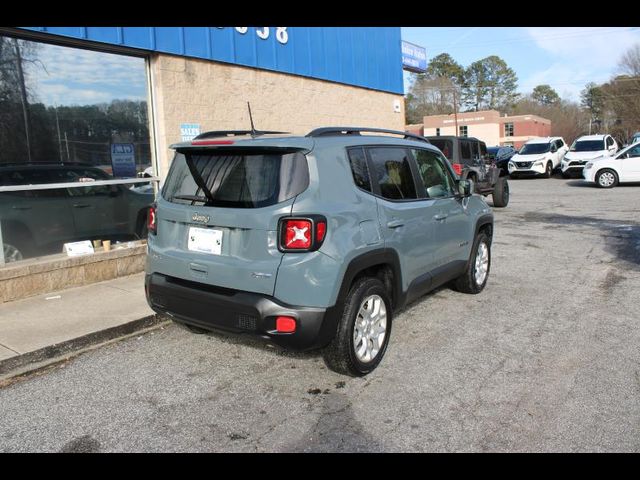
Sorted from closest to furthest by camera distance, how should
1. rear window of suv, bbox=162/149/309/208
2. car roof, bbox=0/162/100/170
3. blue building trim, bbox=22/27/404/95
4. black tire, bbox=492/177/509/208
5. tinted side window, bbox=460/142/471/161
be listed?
rear window of suv, bbox=162/149/309/208 < car roof, bbox=0/162/100/170 < blue building trim, bbox=22/27/404/95 < tinted side window, bbox=460/142/471/161 < black tire, bbox=492/177/509/208

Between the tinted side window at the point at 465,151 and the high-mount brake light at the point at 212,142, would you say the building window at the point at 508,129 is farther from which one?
the high-mount brake light at the point at 212,142

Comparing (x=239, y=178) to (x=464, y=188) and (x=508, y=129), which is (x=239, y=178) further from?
(x=508, y=129)

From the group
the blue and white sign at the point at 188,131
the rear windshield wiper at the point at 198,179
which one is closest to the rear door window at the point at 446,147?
the blue and white sign at the point at 188,131

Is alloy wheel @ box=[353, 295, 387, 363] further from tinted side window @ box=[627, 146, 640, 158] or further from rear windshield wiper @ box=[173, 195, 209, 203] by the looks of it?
tinted side window @ box=[627, 146, 640, 158]

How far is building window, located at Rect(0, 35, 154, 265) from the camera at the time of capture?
20.0ft

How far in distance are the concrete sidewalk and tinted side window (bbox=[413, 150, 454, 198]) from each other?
3033mm

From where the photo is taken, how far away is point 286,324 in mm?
3371

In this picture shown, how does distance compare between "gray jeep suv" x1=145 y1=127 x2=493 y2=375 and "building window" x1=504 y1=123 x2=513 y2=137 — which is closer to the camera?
"gray jeep suv" x1=145 y1=127 x2=493 y2=375

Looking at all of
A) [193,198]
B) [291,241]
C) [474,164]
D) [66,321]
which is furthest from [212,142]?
[474,164]

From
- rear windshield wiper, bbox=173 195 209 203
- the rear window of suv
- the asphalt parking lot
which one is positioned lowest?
the asphalt parking lot

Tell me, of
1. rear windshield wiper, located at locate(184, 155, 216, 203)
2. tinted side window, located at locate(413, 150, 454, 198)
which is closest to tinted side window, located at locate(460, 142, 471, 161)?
tinted side window, located at locate(413, 150, 454, 198)

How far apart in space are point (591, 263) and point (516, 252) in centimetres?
120

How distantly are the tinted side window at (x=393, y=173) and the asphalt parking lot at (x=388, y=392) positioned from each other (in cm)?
135

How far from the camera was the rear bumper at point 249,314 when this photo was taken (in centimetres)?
338
